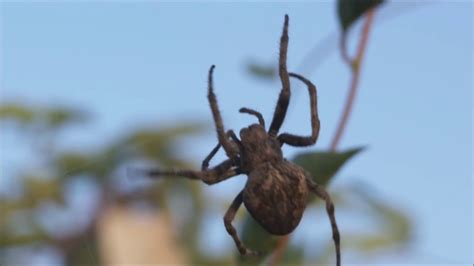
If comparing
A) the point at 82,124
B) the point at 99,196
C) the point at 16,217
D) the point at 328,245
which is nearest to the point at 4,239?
the point at 16,217

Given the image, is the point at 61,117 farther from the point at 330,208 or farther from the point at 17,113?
the point at 330,208

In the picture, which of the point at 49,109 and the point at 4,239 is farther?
the point at 49,109

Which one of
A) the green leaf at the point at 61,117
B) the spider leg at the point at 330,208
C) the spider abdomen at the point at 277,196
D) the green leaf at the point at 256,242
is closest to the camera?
the spider abdomen at the point at 277,196

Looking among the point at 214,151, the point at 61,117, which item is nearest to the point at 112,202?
the point at 61,117

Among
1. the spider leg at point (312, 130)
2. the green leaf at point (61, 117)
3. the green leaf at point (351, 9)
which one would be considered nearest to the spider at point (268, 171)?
the spider leg at point (312, 130)

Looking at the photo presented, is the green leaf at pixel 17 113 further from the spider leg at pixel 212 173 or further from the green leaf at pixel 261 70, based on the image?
the spider leg at pixel 212 173

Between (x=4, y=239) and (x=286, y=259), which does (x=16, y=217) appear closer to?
(x=4, y=239)
